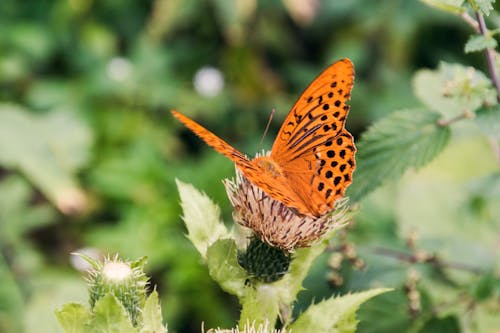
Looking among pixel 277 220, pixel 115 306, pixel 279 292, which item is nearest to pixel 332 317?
pixel 279 292

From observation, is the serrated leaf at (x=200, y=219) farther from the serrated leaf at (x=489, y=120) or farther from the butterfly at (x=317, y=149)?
the serrated leaf at (x=489, y=120)

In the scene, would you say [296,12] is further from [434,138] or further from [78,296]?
[434,138]

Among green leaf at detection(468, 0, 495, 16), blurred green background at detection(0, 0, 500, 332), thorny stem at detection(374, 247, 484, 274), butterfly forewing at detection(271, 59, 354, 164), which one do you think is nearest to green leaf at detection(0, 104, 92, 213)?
blurred green background at detection(0, 0, 500, 332)

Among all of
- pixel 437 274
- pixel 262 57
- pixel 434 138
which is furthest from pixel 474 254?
pixel 262 57

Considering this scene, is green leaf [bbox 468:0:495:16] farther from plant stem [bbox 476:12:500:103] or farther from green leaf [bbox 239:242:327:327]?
green leaf [bbox 239:242:327:327]

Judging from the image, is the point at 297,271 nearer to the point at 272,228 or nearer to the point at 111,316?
the point at 272,228

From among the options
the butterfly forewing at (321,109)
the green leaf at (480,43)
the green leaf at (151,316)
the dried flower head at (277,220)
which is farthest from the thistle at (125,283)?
the green leaf at (480,43)

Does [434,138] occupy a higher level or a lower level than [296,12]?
lower
